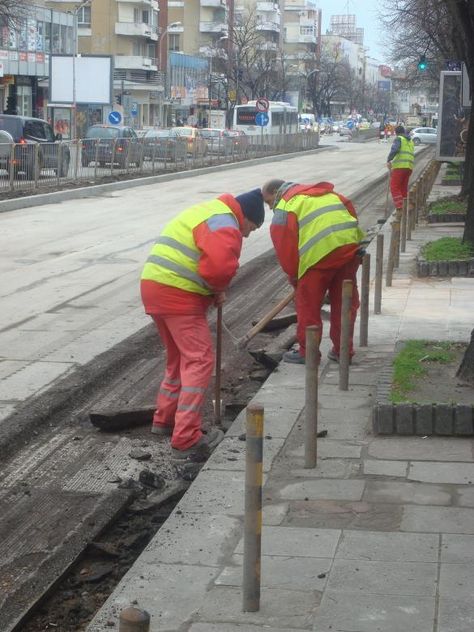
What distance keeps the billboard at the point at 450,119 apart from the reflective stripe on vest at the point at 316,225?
2403 cm

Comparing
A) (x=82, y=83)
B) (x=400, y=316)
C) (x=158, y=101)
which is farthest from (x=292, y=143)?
(x=400, y=316)

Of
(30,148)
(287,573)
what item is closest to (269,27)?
(30,148)

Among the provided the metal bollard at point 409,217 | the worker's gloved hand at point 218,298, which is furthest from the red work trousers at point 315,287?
the metal bollard at point 409,217

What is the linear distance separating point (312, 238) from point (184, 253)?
1.91 meters

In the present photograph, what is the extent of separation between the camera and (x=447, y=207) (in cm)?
2388

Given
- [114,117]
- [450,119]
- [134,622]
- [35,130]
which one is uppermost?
[450,119]

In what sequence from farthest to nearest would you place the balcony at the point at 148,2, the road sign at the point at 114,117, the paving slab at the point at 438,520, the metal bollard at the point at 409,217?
1. the balcony at the point at 148,2
2. the road sign at the point at 114,117
3. the metal bollard at the point at 409,217
4. the paving slab at the point at 438,520

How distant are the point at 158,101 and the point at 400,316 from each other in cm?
9294

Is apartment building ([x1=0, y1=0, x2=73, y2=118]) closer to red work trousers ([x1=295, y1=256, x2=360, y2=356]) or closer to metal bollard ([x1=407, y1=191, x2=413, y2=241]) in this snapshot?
metal bollard ([x1=407, y1=191, x2=413, y2=241])

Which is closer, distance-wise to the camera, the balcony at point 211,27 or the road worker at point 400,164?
the road worker at point 400,164

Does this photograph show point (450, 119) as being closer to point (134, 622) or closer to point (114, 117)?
point (114, 117)

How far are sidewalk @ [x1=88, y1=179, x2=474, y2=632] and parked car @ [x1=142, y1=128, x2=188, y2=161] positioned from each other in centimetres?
3221

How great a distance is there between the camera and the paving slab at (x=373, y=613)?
4.50 metres

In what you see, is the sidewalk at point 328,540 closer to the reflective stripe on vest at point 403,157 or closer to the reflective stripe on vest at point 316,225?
the reflective stripe on vest at point 316,225
